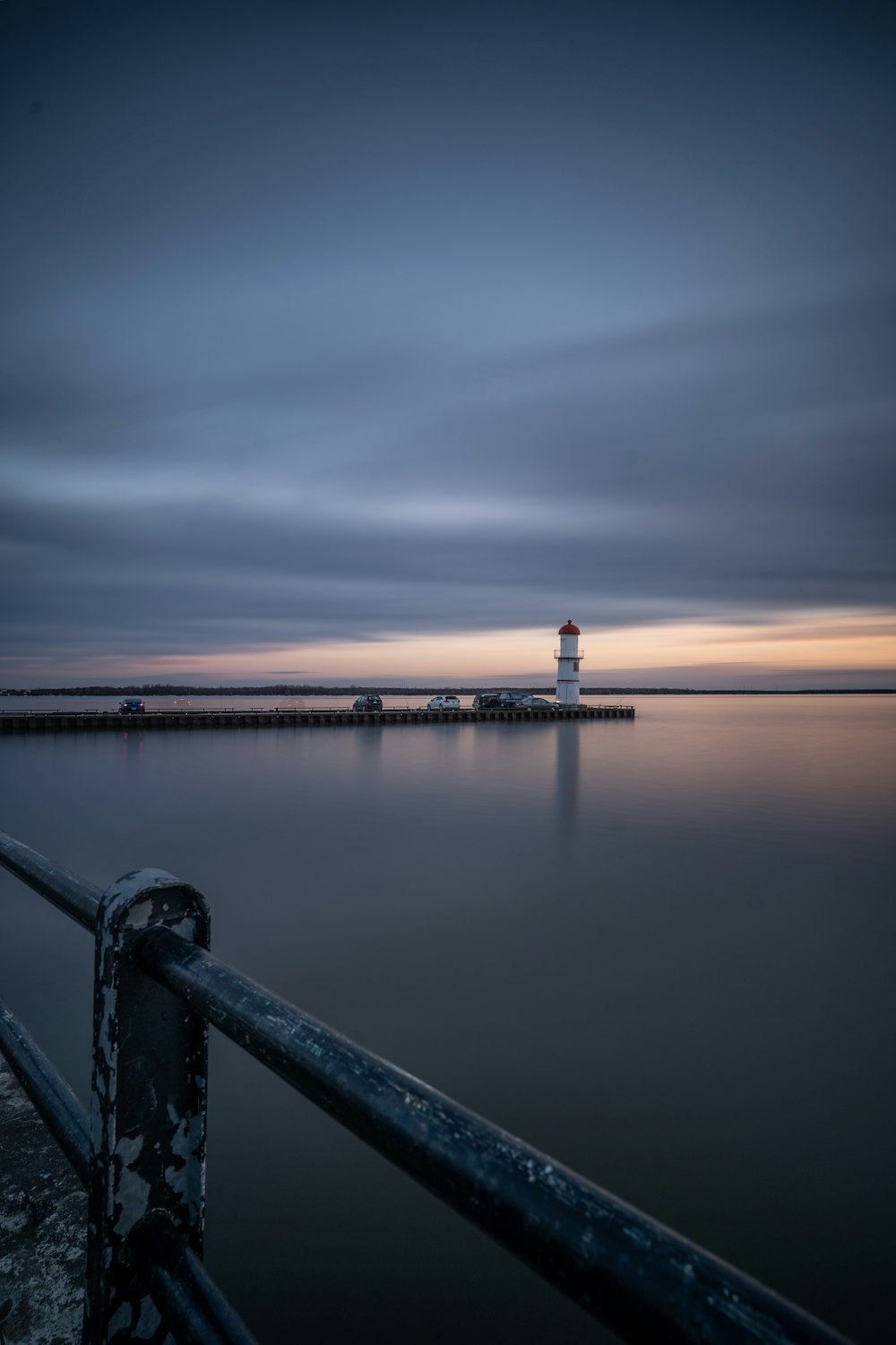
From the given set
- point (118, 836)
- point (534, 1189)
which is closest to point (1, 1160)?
point (534, 1189)

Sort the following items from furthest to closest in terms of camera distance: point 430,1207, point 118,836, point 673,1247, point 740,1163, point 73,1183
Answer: point 118,836 → point 740,1163 → point 430,1207 → point 73,1183 → point 673,1247

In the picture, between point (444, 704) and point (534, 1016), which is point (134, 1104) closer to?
point (534, 1016)

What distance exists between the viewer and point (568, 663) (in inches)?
2689

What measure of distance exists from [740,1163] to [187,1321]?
5573 mm

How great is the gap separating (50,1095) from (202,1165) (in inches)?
32.0

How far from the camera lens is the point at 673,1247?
60 cm

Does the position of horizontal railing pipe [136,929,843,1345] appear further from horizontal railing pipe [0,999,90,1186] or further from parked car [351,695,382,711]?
parked car [351,695,382,711]

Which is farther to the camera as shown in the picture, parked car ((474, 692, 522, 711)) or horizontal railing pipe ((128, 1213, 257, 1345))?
parked car ((474, 692, 522, 711))

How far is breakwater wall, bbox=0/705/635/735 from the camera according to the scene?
49.4m

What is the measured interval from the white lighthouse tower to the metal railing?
64.5 meters

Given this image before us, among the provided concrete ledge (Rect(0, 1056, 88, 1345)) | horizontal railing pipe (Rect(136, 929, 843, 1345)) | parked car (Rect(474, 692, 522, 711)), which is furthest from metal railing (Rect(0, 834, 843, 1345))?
parked car (Rect(474, 692, 522, 711))

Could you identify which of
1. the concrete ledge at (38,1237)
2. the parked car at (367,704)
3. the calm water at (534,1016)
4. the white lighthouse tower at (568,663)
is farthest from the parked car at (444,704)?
the concrete ledge at (38,1237)

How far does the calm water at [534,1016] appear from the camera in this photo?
176 inches

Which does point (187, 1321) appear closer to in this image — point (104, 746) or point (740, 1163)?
point (740, 1163)
